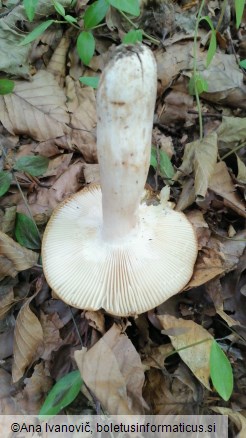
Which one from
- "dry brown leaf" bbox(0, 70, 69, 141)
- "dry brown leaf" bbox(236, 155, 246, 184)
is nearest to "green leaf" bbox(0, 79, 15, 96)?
"dry brown leaf" bbox(0, 70, 69, 141)

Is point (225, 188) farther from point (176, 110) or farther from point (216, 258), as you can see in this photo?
point (176, 110)

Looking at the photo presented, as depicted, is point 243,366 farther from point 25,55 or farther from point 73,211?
point 25,55

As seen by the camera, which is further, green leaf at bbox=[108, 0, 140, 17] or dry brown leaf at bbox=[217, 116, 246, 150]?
dry brown leaf at bbox=[217, 116, 246, 150]

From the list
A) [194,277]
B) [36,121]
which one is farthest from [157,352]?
[36,121]

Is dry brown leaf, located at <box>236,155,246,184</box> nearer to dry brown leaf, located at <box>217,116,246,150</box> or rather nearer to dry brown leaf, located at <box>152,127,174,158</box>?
dry brown leaf, located at <box>217,116,246,150</box>

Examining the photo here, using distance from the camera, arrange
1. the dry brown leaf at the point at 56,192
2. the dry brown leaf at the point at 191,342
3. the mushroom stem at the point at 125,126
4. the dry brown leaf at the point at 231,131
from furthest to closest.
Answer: the dry brown leaf at the point at 231,131, the dry brown leaf at the point at 56,192, the dry brown leaf at the point at 191,342, the mushroom stem at the point at 125,126

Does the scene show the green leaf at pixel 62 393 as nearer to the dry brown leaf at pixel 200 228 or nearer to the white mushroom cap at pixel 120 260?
the white mushroom cap at pixel 120 260

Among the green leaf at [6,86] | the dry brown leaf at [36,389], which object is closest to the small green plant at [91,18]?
the green leaf at [6,86]
